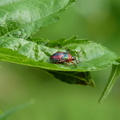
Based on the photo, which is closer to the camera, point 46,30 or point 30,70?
point 46,30

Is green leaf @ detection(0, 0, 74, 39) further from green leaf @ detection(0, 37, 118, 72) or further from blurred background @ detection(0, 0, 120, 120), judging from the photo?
blurred background @ detection(0, 0, 120, 120)

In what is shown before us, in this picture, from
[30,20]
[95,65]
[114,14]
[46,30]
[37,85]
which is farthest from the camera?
[114,14]

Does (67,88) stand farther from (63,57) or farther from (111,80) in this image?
(111,80)

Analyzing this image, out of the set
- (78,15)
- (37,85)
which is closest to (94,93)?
(37,85)

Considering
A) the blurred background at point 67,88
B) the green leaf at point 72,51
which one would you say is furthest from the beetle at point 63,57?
the blurred background at point 67,88

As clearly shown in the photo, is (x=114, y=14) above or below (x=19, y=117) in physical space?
above

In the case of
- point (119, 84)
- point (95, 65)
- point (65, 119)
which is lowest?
point (65, 119)

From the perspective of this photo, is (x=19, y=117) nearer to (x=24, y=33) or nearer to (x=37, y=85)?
(x=37, y=85)

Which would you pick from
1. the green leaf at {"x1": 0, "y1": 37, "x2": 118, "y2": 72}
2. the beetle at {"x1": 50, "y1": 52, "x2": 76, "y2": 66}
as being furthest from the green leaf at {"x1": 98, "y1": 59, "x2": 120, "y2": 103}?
the beetle at {"x1": 50, "y1": 52, "x2": 76, "y2": 66}
